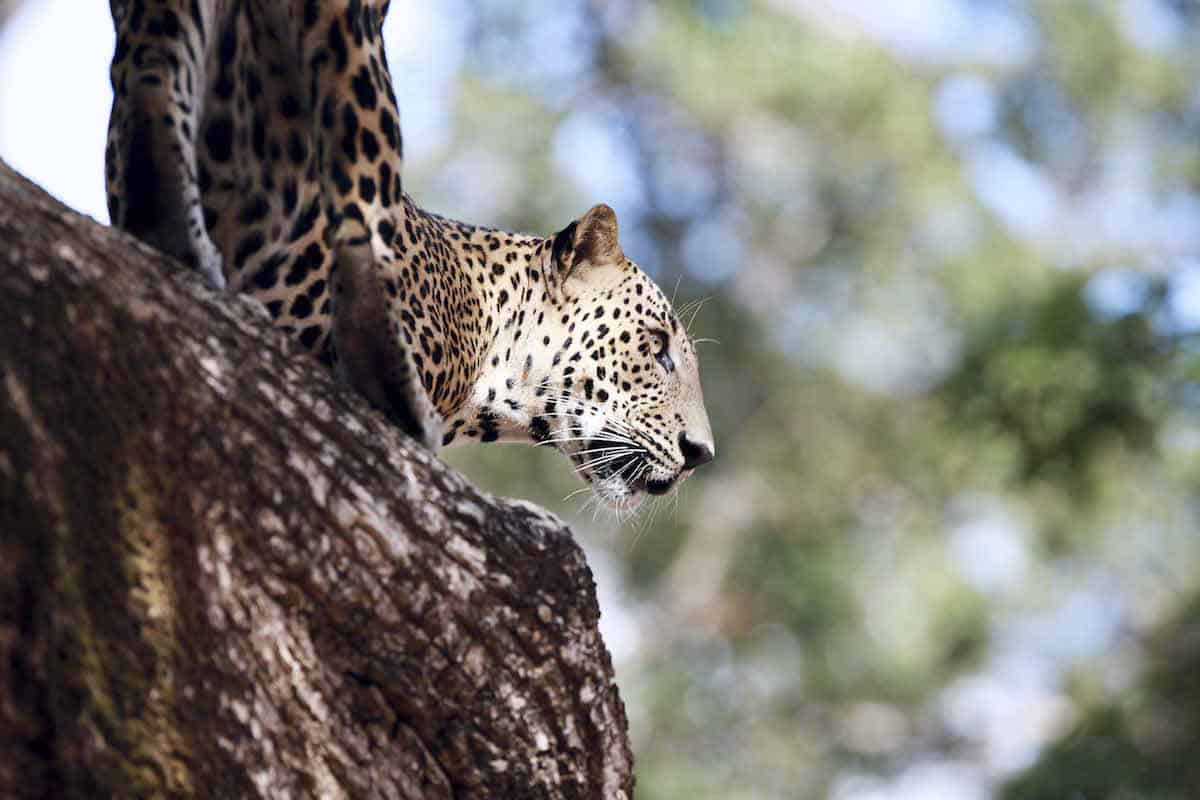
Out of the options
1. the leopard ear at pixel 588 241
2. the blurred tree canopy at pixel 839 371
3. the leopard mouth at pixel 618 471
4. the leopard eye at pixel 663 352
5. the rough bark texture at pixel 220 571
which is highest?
the blurred tree canopy at pixel 839 371

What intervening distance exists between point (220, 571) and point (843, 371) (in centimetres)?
2632

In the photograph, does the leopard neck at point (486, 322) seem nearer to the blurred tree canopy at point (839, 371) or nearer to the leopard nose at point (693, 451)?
the leopard nose at point (693, 451)

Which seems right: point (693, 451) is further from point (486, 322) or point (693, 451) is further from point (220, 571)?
Result: point (220, 571)

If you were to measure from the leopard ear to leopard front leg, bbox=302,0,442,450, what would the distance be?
206 centimetres

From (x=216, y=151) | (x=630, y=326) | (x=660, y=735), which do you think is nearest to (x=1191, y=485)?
(x=660, y=735)

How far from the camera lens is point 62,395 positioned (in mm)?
4004

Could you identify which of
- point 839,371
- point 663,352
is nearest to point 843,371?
point 839,371

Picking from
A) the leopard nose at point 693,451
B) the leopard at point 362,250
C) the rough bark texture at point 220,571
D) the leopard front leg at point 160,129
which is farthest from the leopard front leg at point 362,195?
the leopard nose at point 693,451

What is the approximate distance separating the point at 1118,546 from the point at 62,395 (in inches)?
1109

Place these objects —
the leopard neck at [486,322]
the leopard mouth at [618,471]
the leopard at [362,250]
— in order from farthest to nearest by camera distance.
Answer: the leopard mouth at [618,471], the leopard neck at [486,322], the leopard at [362,250]

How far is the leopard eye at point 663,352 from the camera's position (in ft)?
24.1

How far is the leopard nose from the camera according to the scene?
284 inches

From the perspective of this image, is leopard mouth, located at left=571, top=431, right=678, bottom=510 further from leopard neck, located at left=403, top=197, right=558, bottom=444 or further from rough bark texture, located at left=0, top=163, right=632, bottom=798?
rough bark texture, located at left=0, top=163, right=632, bottom=798

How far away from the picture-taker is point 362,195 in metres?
5.14
